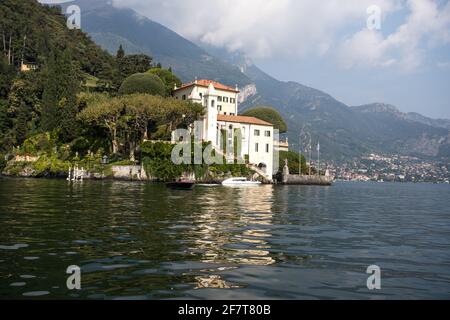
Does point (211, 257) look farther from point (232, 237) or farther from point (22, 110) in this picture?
point (22, 110)

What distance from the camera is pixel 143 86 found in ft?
311

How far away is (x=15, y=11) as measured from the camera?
468ft

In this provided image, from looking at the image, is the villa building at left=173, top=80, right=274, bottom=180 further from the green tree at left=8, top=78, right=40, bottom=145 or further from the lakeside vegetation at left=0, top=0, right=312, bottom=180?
the green tree at left=8, top=78, right=40, bottom=145

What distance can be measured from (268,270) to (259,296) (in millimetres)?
2671

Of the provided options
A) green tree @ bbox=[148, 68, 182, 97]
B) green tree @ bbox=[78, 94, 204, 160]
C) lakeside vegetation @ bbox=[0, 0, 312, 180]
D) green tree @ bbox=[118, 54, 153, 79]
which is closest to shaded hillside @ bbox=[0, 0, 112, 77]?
lakeside vegetation @ bbox=[0, 0, 312, 180]

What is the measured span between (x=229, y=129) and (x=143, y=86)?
19961mm

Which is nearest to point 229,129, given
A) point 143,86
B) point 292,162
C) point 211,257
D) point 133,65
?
point 143,86

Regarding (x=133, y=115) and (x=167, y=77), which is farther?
(x=167, y=77)

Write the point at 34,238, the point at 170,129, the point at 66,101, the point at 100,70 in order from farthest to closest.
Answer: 1. the point at 100,70
2. the point at 66,101
3. the point at 170,129
4. the point at 34,238

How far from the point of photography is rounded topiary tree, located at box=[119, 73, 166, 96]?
94.7 metres

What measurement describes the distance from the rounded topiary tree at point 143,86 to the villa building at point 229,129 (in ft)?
22.3

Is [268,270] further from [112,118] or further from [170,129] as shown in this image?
[170,129]

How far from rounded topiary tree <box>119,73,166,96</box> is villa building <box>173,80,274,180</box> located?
679 cm
